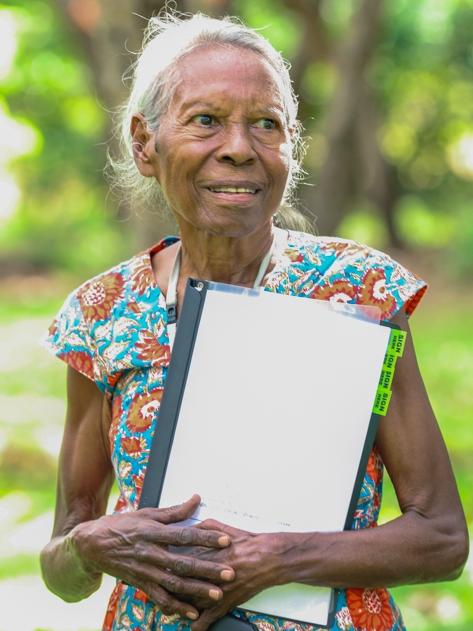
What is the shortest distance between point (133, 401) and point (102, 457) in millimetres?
285

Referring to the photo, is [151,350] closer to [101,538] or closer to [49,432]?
[101,538]

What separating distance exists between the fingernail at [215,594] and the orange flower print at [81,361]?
608 millimetres

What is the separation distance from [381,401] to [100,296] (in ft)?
2.33

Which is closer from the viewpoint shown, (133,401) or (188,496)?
(188,496)

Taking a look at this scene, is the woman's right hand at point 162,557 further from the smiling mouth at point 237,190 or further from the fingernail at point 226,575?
the smiling mouth at point 237,190

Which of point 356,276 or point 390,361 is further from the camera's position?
point 356,276

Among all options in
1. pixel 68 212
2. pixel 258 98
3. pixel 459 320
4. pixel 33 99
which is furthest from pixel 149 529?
pixel 68 212

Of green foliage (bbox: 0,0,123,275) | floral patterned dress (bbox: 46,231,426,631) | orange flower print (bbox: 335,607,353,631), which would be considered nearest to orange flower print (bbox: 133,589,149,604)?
floral patterned dress (bbox: 46,231,426,631)

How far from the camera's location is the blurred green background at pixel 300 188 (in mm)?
5988

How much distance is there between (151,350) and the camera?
7.77 feet

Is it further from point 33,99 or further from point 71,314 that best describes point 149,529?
point 33,99

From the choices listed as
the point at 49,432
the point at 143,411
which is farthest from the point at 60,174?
the point at 143,411

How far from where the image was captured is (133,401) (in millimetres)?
2367

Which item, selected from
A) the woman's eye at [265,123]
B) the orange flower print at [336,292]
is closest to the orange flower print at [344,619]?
the orange flower print at [336,292]
